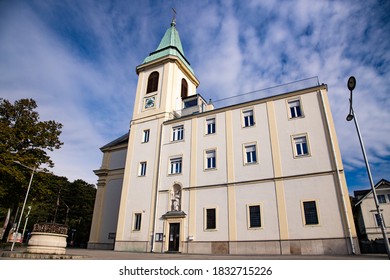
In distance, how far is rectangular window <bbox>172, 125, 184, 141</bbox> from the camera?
2626 centimetres

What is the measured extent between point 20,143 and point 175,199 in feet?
56.3

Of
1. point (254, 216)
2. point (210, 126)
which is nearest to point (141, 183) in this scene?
point (210, 126)

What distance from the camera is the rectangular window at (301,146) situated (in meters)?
20.2

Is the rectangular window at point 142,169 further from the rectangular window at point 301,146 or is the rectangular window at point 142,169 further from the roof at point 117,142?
the rectangular window at point 301,146

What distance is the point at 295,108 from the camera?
72.4ft

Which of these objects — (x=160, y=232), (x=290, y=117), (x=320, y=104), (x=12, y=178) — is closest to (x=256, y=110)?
(x=290, y=117)

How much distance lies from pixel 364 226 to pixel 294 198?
2815 cm

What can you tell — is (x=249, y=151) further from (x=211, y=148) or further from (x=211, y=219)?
(x=211, y=219)

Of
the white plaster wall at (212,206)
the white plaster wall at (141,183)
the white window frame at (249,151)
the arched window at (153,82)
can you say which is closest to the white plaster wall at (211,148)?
the white plaster wall at (212,206)

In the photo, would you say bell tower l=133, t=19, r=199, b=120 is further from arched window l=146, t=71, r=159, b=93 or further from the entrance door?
the entrance door

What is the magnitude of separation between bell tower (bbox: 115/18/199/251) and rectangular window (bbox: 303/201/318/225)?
1307 centimetres

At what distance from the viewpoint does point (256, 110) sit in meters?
23.5

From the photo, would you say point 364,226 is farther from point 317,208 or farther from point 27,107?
point 27,107

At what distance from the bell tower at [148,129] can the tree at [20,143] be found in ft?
29.8
